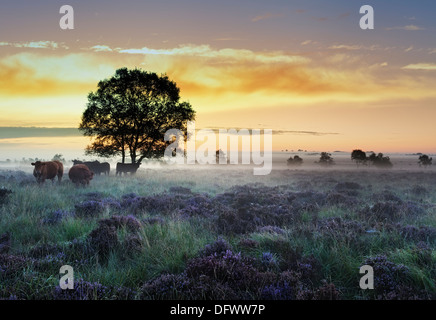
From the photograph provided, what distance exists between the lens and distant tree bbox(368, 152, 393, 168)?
75.8 meters

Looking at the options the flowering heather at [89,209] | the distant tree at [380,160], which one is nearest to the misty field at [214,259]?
the flowering heather at [89,209]

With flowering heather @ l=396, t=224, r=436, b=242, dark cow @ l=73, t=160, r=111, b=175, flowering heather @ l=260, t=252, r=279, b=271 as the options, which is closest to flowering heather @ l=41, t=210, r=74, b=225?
flowering heather @ l=260, t=252, r=279, b=271

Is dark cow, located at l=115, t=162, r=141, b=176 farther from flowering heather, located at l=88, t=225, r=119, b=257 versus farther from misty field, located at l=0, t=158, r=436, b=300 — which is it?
flowering heather, located at l=88, t=225, r=119, b=257

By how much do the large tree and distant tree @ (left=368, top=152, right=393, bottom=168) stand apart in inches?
2546

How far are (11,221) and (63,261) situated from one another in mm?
4010

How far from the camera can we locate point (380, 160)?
78125 mm

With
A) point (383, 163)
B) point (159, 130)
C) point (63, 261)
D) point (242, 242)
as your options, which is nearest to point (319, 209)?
point (242, 242)

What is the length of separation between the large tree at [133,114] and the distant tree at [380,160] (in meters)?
64.7

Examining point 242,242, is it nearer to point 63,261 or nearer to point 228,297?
point 228,297

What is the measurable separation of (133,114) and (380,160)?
235ft

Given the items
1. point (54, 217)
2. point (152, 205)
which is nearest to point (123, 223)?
point (54, 217)

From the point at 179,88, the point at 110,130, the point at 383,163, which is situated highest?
the point at 179,88

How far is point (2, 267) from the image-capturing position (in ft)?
14.1
